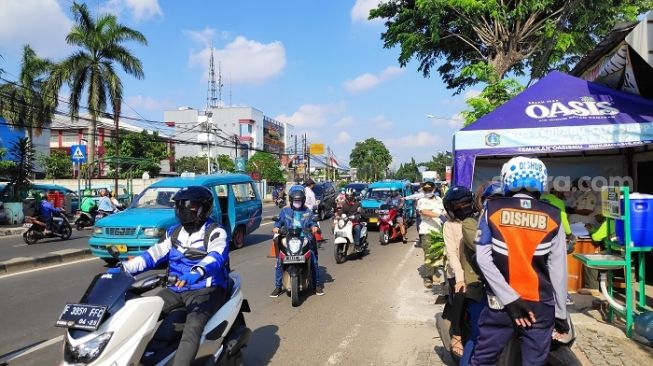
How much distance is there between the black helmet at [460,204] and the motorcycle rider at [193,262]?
2.17 meters

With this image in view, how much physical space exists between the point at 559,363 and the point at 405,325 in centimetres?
341

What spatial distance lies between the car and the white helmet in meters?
19.4

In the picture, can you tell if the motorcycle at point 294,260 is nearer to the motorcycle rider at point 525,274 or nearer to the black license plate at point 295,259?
the black license plate at point 295,259

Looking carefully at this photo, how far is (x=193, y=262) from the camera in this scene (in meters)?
3.92

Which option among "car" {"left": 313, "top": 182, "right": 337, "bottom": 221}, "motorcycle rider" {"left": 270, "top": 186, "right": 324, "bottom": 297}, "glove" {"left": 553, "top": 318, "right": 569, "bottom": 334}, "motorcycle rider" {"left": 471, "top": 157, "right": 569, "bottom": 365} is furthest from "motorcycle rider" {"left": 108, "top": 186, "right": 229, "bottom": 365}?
"car" {"left": 313, "top": 182, "right": 337, "bottom": 221}

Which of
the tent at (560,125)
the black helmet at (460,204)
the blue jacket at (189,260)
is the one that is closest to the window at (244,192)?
the tent at (560,125)

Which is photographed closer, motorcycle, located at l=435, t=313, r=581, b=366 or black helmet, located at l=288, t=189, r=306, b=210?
motorcycle, located at l=435, t=313, r=581, b=366

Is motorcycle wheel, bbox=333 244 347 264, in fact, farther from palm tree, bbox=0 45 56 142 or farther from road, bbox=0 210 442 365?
palm tree, bbox=0 45 56 142

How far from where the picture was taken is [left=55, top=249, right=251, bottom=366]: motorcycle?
2809 millimetres

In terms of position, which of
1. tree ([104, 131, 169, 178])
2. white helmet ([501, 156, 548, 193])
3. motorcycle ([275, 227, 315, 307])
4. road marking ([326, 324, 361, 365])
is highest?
tree ([104, 131, 169, 178])

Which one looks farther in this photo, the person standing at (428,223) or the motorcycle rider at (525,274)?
the person standing at (428,223)

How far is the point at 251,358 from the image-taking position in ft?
16.8

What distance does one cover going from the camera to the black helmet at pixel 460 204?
185 inches

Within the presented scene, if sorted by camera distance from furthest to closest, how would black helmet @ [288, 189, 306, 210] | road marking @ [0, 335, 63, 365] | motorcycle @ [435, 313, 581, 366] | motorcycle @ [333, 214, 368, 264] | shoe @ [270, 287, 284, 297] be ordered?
motorcycle @ [333, 214, 368, 264], black helmet @ [288, 189, 306, 210], shoe @ [270, 287, 284, 297], road marking @ [0, 335, 63, 365], motorcycle @ [435, 313, 581, 366]
